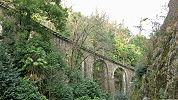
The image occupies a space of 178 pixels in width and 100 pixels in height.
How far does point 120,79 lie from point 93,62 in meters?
8.86

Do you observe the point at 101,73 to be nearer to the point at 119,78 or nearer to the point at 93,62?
the point at 119,78

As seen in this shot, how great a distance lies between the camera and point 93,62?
35.4 meters

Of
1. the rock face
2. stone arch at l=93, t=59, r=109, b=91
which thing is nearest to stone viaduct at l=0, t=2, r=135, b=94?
stone arch at l=93, t=59, r=109, b=91

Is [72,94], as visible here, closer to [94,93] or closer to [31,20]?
[94,93]

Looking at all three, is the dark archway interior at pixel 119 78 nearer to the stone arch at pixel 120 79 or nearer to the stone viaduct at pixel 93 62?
the stone arch at pixel 120 79

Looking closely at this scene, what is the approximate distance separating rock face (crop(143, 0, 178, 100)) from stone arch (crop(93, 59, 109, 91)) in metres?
25.4

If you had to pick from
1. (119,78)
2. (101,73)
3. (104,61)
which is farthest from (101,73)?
(119,78)

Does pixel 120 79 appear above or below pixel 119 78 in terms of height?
below

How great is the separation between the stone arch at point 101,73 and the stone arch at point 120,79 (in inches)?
92.2

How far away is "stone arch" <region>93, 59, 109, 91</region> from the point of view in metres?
38.8

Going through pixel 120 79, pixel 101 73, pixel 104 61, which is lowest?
pixel 120 79

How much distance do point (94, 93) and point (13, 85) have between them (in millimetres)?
8112

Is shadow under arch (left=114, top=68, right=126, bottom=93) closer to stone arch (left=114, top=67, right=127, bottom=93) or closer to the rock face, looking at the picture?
stone arch (left=114, top=67, right=127, bottom=93)

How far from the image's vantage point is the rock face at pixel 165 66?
944 cm
